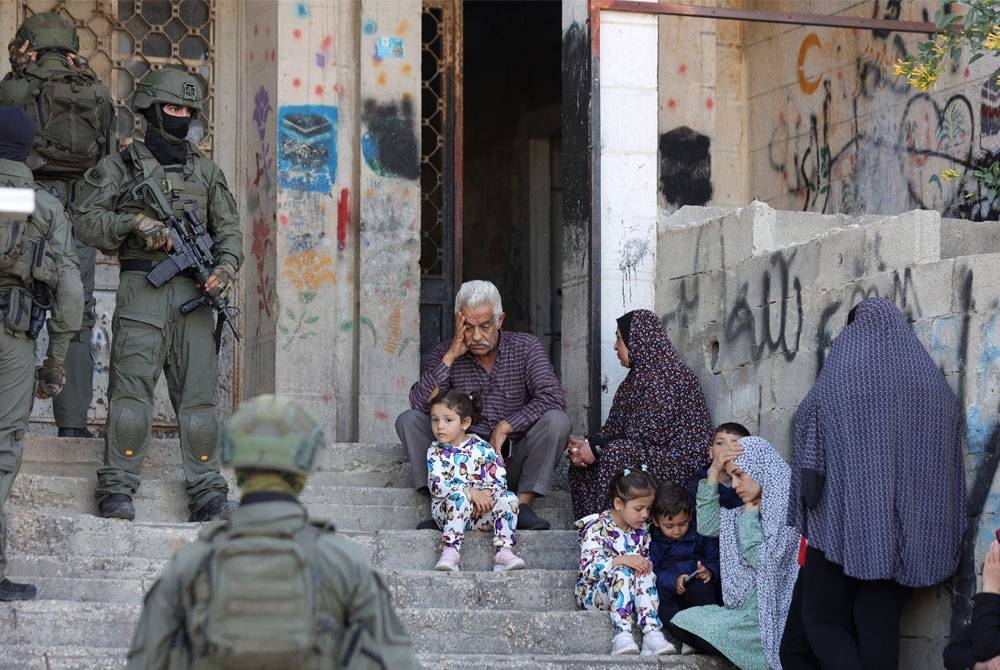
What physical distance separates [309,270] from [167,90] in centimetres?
267

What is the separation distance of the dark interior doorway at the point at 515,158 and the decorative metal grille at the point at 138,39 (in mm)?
3082

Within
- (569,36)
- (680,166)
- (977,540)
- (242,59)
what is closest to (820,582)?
(977,540)

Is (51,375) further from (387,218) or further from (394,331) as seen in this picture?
(387,218)

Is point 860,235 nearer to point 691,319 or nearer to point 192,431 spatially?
point 691,319

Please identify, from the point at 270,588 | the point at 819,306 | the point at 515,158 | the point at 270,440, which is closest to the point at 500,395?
the point at 819,306

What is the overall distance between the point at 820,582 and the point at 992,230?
2753 millimetres

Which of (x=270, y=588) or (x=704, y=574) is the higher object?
(x=270, y=588)

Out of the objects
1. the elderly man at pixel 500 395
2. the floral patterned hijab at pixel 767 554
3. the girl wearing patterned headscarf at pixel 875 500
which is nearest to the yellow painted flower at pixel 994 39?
the girl wearing patterned headscarf at pixel 875 500

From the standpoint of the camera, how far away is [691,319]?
9750mm

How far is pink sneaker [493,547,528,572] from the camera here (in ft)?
27.0

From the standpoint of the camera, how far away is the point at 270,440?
4.73 metres

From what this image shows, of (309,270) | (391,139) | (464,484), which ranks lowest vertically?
(464,484)

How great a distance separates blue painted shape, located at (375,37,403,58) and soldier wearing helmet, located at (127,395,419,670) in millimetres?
6674

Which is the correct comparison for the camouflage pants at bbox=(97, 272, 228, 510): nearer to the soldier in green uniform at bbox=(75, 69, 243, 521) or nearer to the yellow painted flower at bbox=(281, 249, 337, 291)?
the soldier in green uniform at bbox=(75, 69, 243, 521)
